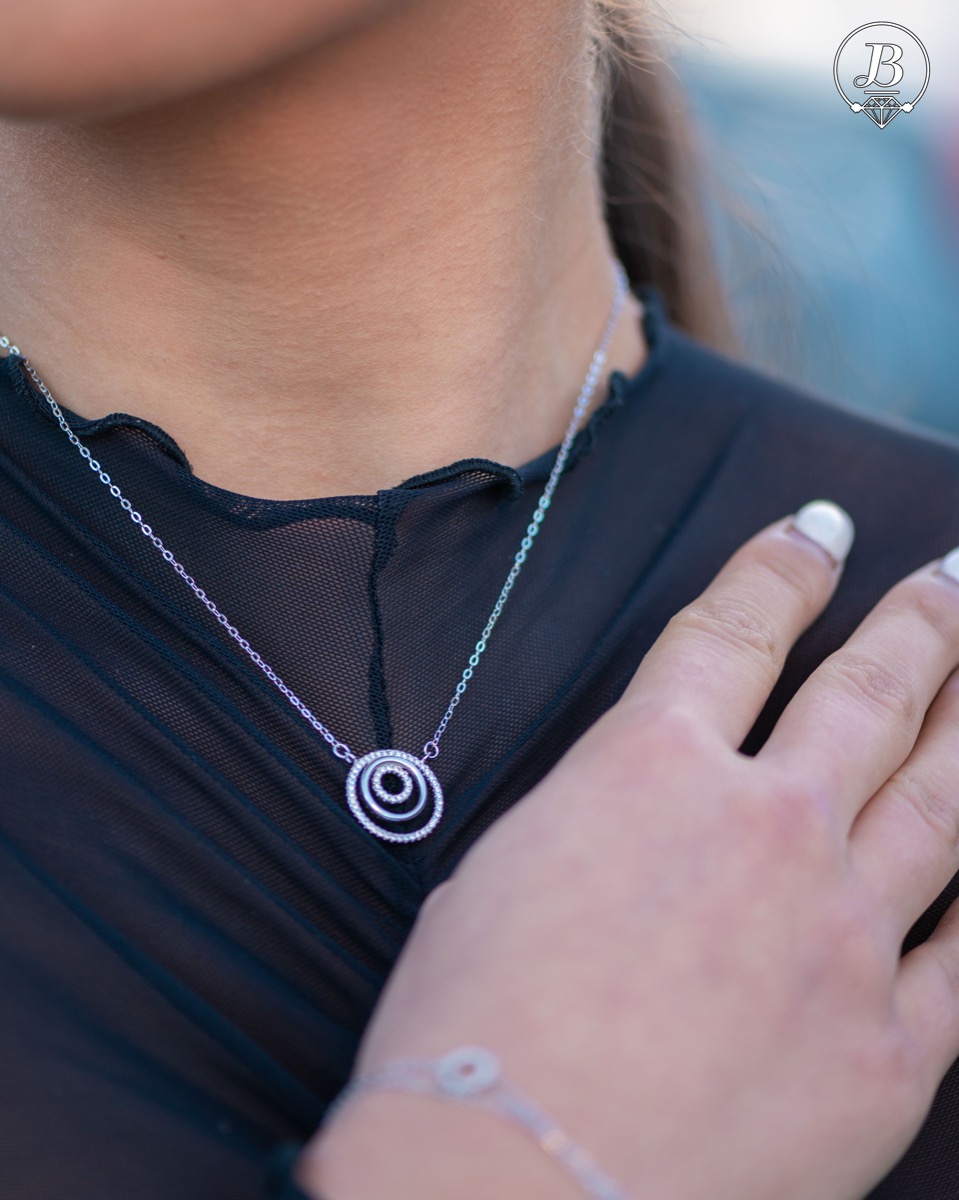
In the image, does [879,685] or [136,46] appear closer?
[136,46]

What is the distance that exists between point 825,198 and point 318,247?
4.95 ft

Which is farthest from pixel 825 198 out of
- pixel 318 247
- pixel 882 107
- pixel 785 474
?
pixel 318 247

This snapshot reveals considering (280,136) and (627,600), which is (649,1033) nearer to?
(627,600)

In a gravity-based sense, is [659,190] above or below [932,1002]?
above

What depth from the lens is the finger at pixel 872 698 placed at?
114 centimetres

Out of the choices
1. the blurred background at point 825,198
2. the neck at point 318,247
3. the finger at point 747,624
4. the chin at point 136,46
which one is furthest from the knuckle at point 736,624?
the blurred background at point 825,198

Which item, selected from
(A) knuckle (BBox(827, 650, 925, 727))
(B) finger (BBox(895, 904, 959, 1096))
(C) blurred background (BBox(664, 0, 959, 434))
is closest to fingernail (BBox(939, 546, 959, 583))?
(A) knuckle (BBox(827, 650, 925, 727))

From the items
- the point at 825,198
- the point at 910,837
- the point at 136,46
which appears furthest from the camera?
the point at 825,198

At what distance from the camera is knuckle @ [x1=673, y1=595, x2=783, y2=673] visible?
1.25 metres

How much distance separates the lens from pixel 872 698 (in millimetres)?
1220

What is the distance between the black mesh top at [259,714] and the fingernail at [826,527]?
0.23ft

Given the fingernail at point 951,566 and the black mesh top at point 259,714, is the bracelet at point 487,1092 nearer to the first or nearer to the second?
the black mesh top at point 259,714

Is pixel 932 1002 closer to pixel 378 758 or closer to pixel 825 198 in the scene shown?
pixel 378 758

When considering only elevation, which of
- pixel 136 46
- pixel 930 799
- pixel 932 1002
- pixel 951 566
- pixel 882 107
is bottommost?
pixel 932 1002
